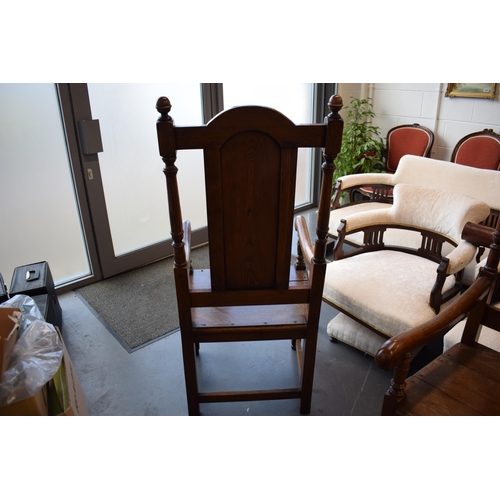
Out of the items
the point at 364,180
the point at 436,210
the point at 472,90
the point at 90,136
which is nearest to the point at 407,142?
the point at 472,90

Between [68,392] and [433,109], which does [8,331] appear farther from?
[433,109]

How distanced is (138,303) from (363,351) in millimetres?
1420

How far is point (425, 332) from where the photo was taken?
3.89 feet

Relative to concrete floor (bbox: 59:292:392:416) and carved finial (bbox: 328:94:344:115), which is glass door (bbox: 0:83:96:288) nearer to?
concrete floor (bbox: 59:292:392:416)

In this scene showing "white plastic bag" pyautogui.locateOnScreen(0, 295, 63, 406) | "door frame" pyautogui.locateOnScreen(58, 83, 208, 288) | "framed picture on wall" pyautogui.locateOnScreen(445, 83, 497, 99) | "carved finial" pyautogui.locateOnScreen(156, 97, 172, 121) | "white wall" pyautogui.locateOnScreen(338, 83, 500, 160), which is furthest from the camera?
"white wall" pyautogui.locateOnScreen(338, 83, 500, 160)

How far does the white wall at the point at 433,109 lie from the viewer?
3387mm

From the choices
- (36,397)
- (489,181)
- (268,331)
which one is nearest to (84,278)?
(36,397)

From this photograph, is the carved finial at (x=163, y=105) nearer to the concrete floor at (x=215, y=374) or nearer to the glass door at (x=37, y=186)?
the concrete floor at (x=215, y=374)

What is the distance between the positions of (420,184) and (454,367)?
180 cm

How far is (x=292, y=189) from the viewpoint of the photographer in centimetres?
128

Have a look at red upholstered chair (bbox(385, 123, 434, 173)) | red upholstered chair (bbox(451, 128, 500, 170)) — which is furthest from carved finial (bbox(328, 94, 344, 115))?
red upholstered chair (bbox(385, 123, 434, 173))

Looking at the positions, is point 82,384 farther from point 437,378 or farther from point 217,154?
point 437,378

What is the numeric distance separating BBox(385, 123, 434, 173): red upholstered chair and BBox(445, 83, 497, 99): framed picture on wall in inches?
14.1

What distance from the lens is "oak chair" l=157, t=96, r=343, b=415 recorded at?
117cm
